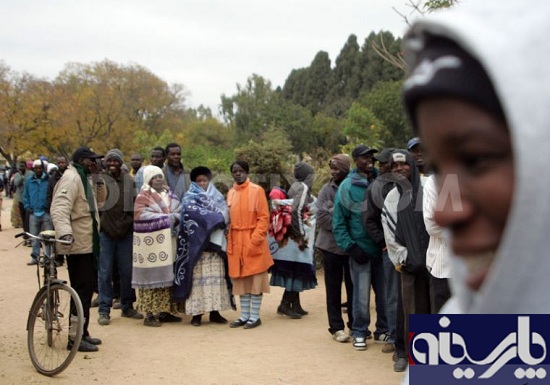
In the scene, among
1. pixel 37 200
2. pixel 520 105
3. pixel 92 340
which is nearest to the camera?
pixel 520 105

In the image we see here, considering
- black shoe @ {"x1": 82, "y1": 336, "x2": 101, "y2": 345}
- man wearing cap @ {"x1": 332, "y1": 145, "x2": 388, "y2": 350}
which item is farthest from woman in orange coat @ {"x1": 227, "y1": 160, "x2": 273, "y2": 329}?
black shoe @ {"x1": 82, "y1": 336, "x2": 101, "y2": 345}

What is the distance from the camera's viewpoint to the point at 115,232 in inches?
305

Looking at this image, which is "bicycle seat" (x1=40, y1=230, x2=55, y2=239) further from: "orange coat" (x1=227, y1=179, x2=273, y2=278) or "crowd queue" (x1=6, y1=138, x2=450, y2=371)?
"orange coat" (x1=227, y1=179, x2=273, y2=278)

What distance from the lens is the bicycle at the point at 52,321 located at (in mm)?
5738

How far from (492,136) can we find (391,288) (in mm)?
5481

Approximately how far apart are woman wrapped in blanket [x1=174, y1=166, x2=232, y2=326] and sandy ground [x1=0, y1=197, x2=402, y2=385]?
1.10 feet

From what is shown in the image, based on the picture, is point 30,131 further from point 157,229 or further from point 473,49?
point 473,49

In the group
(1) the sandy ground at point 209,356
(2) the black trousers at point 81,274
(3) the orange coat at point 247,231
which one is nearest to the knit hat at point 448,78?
(1) the sandy ground at point 209,356

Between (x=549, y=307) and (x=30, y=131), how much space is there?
39679 millimetres

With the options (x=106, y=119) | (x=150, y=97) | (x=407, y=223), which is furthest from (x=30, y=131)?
(x=407, y=223)

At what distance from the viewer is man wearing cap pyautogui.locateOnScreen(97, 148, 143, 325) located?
772 centimetres

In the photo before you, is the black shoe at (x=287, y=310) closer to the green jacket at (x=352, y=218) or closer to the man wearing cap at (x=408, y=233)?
the green jacket at (x=352, y=218)

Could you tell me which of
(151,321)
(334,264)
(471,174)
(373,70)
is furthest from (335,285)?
(373,70)

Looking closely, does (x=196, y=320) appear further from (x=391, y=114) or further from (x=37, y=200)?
(x=391, y=114)
